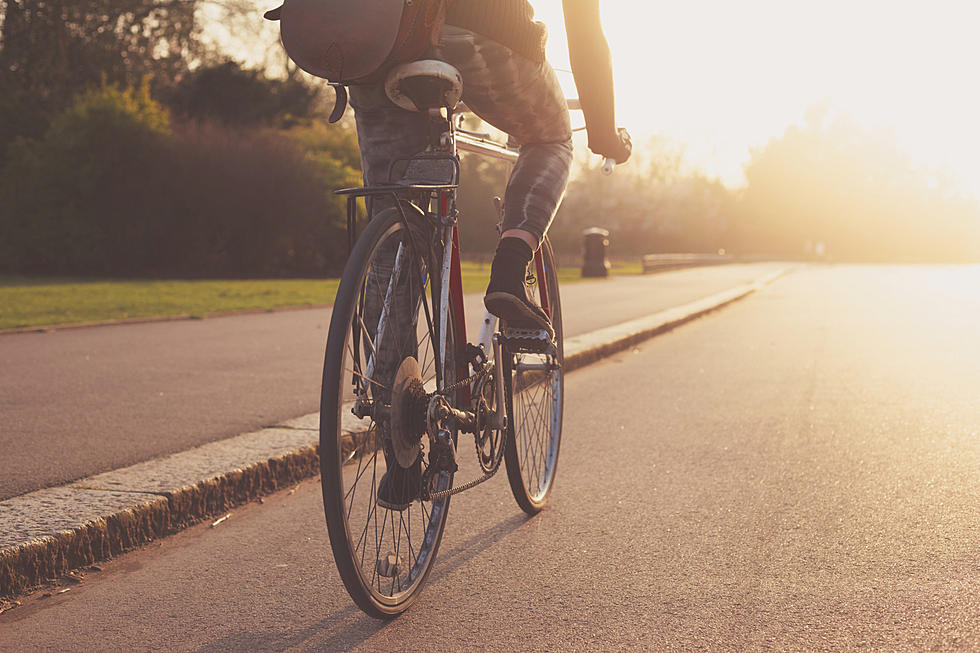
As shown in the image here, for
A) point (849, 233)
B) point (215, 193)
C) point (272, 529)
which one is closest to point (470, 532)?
point (272, 529)

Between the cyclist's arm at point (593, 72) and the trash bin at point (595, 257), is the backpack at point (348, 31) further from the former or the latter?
the trash bin at point (595, 257)

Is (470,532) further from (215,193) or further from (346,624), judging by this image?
(215,193)

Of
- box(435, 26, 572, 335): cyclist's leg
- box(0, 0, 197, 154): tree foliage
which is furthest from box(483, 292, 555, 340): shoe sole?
box(0, 0, 197, 154): tree foliage

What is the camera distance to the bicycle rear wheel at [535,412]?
3.59 m

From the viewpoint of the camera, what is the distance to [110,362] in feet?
25.8

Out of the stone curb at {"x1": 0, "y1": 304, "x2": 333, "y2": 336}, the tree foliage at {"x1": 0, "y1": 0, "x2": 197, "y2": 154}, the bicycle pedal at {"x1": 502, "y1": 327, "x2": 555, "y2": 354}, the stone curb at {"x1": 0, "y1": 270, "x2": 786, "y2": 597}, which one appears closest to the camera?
the stone curb at {"x1": 0, "y1": 270, "x2": 786, "y2": 597}

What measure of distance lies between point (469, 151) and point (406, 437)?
1.08 m

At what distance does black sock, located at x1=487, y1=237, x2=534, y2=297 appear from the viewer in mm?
3062

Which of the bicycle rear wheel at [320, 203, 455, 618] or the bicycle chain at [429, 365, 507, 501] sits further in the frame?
the bicycle chain at [429, 365, 507, 501]

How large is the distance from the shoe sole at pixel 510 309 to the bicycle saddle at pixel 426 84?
1.89ft

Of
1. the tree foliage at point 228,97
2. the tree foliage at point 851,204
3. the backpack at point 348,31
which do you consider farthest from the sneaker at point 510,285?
the tree foliage at point 851,204

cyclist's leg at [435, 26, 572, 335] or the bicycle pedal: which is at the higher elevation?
cyclist's leg at [435, 26, 572, 335]

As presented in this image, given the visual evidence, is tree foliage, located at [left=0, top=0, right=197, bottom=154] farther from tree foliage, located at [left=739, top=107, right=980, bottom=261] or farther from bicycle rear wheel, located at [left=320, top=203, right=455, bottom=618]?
tree foliage, located at [left=739, top=107, right=980, bottom=261]

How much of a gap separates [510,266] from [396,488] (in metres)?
0.72
